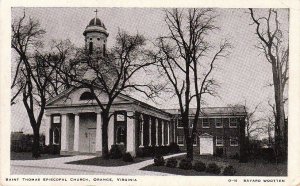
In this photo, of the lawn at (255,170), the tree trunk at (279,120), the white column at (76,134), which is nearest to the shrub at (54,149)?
the white column at (76,134)

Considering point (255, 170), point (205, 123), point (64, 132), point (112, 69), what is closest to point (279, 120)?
point (255, 170)

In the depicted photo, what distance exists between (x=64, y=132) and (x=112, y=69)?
6.27 m

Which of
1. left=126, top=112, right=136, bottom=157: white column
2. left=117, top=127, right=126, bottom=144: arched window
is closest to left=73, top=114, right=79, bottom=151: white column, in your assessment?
left=117, top=127, right=126, bottom=144: arched window

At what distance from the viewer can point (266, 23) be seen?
12508 mm

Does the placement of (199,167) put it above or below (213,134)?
below

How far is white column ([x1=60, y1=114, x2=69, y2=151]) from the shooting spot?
21.5 metres

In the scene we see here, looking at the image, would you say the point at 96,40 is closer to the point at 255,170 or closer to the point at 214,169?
the point at 214,169

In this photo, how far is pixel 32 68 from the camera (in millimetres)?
15414

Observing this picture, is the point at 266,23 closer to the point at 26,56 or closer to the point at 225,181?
the point at 225,181

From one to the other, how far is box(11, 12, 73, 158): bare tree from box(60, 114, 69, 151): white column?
3564 millimetres

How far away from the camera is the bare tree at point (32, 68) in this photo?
13.9 metres

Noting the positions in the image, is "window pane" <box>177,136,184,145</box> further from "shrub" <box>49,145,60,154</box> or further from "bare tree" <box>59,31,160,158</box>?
"bare tree" <box>59,31,160,158</box>

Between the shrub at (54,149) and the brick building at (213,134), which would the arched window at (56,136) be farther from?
the brick building at (213,134)

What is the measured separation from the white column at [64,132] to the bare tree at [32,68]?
11.7 feet
